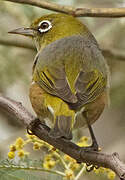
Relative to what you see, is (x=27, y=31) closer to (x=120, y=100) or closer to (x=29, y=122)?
(x=29, y=122)

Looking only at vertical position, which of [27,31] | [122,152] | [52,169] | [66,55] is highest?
[27,31]

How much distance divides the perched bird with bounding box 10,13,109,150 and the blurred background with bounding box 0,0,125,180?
3.30ft

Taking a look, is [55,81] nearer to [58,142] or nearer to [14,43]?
[58,142]

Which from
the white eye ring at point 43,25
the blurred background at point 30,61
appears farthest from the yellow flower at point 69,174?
the white eye ring at point 43,25

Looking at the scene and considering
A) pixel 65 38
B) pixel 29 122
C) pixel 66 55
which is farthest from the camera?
pixel 65 38

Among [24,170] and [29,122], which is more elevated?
[29,122]

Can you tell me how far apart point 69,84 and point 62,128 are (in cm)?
59

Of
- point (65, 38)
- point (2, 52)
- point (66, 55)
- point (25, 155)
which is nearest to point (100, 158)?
point (25, 155)

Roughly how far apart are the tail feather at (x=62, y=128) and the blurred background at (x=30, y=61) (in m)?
1.70

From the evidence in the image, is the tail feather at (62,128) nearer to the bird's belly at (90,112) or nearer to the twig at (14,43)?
the bird's belly at (90,112)

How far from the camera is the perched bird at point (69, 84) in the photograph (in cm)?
350

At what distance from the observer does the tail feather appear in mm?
3240

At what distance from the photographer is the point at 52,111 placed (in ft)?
11.8

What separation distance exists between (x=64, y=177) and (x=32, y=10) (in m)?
2.78
